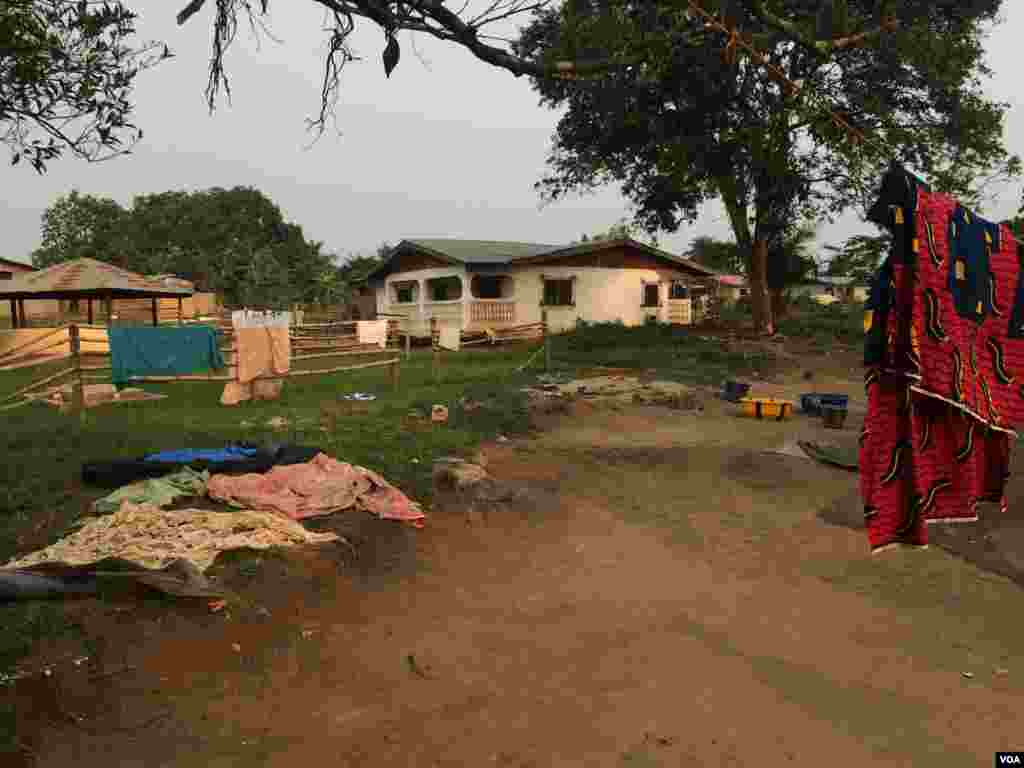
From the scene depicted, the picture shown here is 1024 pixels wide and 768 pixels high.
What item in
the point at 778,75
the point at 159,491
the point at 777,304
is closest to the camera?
the point at 778,75

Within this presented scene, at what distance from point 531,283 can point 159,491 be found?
19.8 m

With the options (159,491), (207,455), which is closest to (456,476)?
(207,455)

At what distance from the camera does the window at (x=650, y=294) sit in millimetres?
26609

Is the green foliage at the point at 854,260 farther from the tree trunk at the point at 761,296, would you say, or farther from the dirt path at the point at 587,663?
the dirt path at the point at 587,663

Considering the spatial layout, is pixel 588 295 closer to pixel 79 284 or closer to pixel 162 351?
pixel 79 284

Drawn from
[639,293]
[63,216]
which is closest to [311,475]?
[639,293]

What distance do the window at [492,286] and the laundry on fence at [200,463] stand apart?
1817cm

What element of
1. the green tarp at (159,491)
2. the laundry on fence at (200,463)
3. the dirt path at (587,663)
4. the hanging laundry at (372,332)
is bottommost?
the dirt path at (587,663)

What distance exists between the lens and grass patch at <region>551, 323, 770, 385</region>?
17.0 m

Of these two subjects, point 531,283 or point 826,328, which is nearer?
point 531,283

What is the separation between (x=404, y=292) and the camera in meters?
27.9

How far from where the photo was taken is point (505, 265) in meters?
24.2

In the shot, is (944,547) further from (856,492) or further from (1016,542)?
(856,492)

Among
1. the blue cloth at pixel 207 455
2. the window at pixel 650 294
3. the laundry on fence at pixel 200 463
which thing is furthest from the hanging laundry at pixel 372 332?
the laundry on fence at pixel 200 463
